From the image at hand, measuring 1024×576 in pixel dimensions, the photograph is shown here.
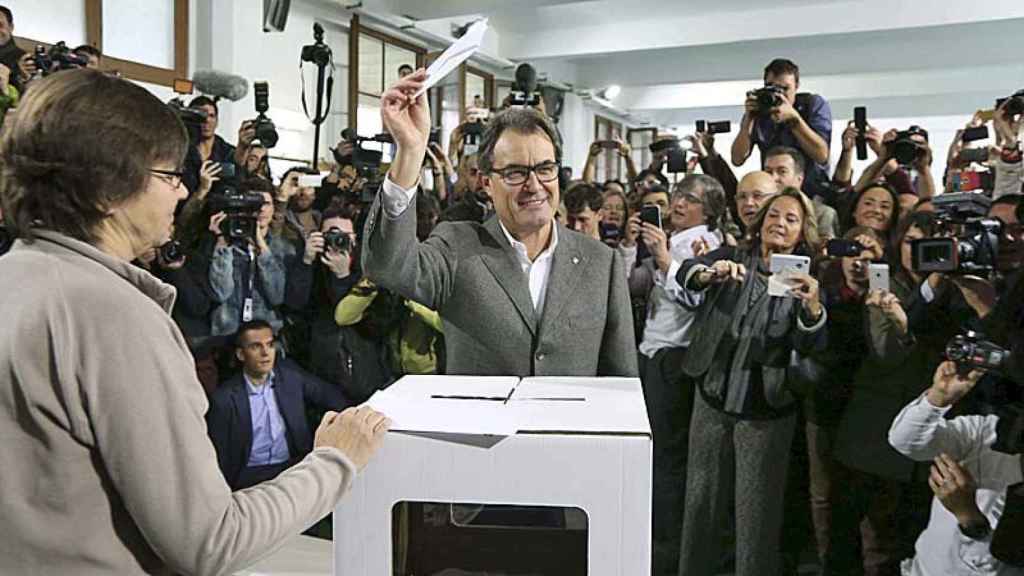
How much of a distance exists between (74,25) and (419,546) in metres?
4.01

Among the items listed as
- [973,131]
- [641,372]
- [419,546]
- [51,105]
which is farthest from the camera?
[641,372]

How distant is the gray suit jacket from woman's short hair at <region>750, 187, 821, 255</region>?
36.5 inches

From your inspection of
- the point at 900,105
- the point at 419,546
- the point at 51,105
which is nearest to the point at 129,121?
the point at 51,105

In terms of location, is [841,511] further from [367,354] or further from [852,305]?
[367,354]

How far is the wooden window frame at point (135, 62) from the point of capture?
13.5 ft

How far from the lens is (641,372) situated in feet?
8.27

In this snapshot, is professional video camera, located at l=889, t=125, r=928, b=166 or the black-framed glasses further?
professional video camera, located at l=889, t=125, r=928, b=166

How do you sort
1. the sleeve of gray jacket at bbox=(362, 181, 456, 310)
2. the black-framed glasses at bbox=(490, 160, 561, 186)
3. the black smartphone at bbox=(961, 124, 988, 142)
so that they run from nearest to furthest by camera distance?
the sleeve of gray jacket at bbox=(362, 181, 456, 310), the black-framed glasses at bbox=(490, 160, 561, 186), the black smartphone at bbox=(961, 124, 988, 142)

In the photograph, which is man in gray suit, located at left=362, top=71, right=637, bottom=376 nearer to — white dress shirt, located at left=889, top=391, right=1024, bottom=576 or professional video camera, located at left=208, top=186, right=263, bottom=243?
white dress shirt, located at left=889, top=391, right=1024, bottom=576

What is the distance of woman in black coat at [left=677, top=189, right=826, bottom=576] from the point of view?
208 centimetres

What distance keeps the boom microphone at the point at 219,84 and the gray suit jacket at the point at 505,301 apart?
279 cm

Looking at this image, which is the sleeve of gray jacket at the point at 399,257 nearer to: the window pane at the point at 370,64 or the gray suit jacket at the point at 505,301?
the gray suit jacket at the point at 505,301

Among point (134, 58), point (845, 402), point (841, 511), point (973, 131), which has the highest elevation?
point (134, 58)

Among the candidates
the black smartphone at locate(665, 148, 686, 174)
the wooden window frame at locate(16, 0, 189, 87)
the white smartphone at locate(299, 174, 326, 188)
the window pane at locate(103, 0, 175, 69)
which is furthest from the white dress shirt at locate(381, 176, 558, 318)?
the window pane at locate(103, 0, 175, 69)
